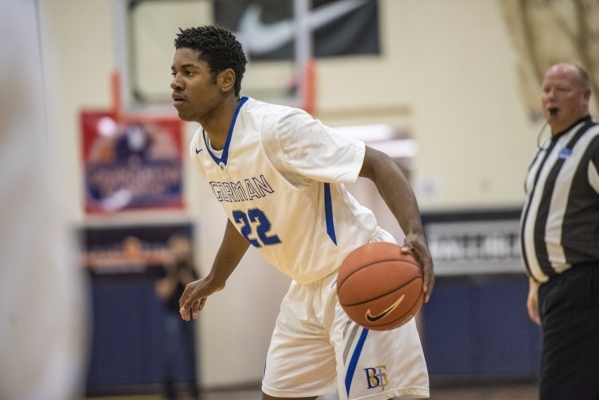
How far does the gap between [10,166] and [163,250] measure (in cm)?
710

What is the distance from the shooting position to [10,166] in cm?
176

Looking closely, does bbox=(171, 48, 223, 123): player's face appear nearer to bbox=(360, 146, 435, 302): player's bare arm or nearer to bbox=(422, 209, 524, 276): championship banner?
bbox=(360, 146, 435, 302): player's bare arm

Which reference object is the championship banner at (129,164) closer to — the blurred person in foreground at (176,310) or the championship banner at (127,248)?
the championship banner at (127,248)

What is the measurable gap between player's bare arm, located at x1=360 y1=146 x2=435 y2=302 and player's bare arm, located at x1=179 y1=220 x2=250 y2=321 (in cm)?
83

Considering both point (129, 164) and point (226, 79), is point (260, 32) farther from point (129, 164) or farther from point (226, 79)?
point (226, 79)

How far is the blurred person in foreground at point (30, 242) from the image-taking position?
1.80 meters

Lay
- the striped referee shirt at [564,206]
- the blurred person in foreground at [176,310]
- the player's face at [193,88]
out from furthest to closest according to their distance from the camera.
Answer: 1. the blurred person in foreground at [176,310]
2. the striped referee shirt at [564,206]
3. the player's face at [193,88]

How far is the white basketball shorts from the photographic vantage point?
3.05 meters

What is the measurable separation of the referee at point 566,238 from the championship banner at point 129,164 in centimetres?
523

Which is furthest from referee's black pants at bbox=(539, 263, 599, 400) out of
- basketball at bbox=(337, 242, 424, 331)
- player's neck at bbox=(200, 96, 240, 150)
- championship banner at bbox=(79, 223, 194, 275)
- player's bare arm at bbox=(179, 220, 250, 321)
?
championship banner at bbox=(79, 223, 194, 275)

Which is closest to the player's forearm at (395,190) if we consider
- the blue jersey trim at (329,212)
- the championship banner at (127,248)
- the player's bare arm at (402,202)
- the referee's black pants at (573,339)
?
the player's bare arm at (402,202)

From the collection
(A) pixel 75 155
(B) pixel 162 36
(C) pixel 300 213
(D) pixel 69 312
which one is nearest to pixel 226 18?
(B) pixel 162 36

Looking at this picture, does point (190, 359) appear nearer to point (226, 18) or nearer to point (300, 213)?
point (226, 18)

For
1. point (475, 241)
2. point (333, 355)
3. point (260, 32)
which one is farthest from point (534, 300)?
point (260, 32)
